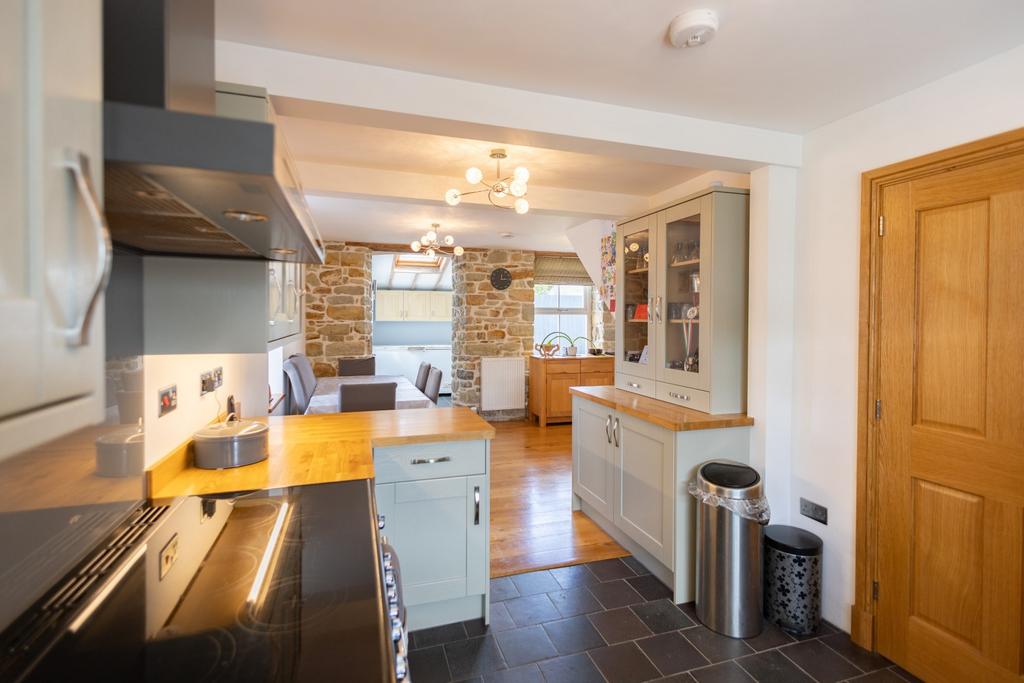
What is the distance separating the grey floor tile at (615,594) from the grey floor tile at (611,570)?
6cm

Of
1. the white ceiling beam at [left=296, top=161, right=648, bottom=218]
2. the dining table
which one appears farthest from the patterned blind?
the white ceiling beam at [left=296, top=161, right=648, bottom=218]

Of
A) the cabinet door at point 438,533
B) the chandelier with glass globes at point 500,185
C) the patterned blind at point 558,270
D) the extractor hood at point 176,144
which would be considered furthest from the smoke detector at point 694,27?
the patterned blind at point 558,270

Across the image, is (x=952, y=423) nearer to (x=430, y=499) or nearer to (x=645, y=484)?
(x=645, y=484)

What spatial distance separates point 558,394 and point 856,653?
4.43 metres

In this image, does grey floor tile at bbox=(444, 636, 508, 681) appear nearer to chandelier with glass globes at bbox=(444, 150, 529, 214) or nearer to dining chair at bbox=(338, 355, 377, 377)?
chandelier with glass globes at bbox=(444, 150, 529, 214)

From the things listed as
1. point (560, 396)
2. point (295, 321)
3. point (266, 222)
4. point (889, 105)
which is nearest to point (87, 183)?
point (266, 222)

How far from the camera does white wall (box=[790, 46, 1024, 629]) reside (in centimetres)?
199

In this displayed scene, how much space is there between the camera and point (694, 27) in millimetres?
1498

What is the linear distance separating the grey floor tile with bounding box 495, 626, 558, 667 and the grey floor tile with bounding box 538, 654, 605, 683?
0.05 m

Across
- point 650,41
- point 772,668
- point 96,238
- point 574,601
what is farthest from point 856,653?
point 96,238

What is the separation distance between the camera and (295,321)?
225cm

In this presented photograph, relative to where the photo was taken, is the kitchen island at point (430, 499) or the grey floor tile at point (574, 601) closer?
the kitchen island at point (430, 499)

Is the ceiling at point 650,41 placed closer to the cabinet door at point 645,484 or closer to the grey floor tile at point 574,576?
the cabinet door at point 645,484

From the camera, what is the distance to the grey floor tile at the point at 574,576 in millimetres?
2613
